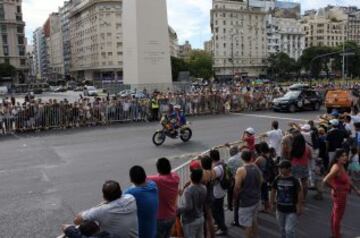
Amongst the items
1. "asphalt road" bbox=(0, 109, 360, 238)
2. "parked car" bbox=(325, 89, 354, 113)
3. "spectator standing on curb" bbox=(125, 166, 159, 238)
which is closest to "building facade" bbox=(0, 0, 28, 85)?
"parked car" bbox=(325, 89, 354, 113)

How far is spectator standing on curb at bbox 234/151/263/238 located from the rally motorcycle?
9.65 m

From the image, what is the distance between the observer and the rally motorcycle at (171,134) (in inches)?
622

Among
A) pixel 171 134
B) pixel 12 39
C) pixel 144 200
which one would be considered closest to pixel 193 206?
pixel 144 200

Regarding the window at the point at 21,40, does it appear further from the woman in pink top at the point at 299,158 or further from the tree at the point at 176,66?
the woman in pink top at the point at 299,158

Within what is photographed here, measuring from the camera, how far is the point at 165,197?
5.31 meters

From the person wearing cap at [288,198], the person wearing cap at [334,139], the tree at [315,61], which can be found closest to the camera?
the person wearing cap at [288,198]

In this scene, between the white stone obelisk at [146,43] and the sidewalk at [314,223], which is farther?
the white stone obelisk at [146,43]

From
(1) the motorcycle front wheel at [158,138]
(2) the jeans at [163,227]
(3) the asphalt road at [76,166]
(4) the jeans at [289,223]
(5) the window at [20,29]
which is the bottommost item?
(3) the asphalt road at [76,166]

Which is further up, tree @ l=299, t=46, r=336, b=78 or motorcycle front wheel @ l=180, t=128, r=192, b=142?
tree @ l=299, t=46, r=336, b=78

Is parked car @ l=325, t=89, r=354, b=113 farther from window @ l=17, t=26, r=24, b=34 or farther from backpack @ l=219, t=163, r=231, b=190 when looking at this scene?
window @ l=17, t=26, r=24, b=34

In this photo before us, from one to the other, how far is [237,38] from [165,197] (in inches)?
5855

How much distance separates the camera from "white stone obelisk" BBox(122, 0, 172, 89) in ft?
107

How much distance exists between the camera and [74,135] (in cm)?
1894

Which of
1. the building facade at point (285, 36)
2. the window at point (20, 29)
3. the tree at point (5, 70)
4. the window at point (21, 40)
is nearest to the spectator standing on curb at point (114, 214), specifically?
the tree at point (5, 70)
